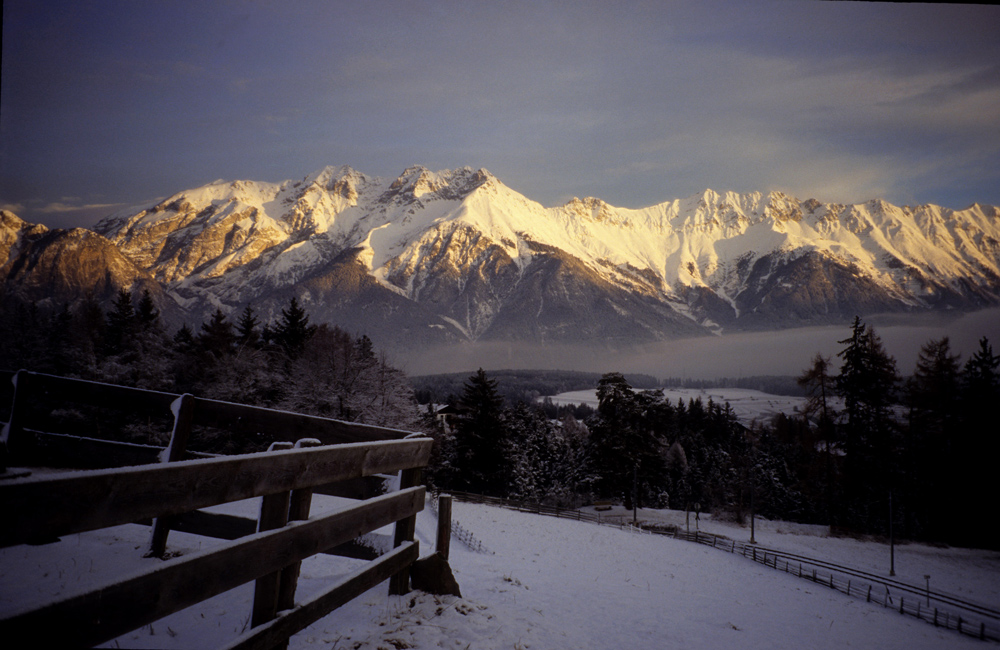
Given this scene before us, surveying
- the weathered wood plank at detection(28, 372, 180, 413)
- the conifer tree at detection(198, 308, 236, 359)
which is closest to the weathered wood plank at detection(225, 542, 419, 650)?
the weathered wood plank at detection(28, 372, 180, 413)

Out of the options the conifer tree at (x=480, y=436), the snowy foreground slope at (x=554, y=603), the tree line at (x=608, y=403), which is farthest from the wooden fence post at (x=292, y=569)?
the conifer tree at (x=480, y=436)

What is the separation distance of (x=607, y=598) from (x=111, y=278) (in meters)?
128

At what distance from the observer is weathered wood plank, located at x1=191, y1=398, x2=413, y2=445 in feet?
15.9

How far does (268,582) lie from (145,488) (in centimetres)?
130

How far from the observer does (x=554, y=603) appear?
7.77 metres

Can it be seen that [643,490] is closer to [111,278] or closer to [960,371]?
[960,371]

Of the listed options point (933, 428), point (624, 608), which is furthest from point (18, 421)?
point (933, 428)

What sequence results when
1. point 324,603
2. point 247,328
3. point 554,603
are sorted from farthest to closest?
point 247,328 < point 554,603 < point 324,603

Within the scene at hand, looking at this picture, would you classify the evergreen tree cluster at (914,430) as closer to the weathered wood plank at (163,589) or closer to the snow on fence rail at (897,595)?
the snow on fence rail at (897,595)

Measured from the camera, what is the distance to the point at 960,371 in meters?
30.2

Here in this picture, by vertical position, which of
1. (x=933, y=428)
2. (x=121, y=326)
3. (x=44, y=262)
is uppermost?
(x=44, y=262)

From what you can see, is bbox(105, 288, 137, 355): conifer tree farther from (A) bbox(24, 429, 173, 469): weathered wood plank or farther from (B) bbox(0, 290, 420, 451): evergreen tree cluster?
(A) bbox(24, 429, 173, 469): weathered wood plank

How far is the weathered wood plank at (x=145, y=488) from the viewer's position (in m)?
1.67

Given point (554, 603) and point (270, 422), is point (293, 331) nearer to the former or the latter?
point (554, 603)
